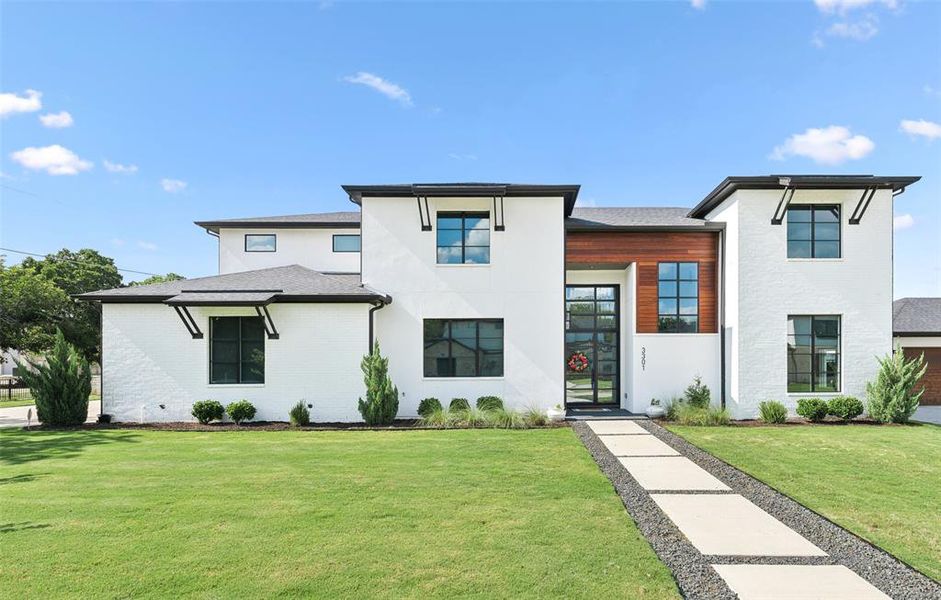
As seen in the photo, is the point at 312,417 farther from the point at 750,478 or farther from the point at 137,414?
the point at 750,478

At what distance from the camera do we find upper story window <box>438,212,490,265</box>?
13375 mm

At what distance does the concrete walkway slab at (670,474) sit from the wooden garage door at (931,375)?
46.7 feet

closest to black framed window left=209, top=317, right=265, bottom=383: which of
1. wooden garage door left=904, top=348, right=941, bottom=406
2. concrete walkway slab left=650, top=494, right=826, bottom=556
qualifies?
concrete walkway slab left=650, top=494, right=826, bottom=556

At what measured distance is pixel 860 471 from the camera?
7.64 meters

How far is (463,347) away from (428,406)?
1945 millimetres

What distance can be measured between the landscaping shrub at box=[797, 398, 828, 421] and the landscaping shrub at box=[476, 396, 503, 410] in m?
8.21

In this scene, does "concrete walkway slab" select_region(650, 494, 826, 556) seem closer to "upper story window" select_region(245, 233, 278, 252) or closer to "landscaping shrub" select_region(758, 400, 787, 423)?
"landscaping shrub" select_region(758, 400, 787, 423)

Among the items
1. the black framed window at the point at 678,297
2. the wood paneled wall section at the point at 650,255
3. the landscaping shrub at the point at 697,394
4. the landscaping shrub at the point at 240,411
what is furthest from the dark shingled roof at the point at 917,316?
the landscaping shrub at the point at 240,411

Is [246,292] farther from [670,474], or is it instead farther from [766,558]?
[766,558]

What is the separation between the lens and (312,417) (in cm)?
1238

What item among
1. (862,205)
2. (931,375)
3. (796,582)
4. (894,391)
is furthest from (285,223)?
(931,375)

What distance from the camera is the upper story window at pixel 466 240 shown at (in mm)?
13375

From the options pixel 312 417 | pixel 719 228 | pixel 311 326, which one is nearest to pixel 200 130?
pixel 311 326

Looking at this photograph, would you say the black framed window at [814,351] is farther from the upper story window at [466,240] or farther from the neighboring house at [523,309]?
the upper story window at [466,240]
